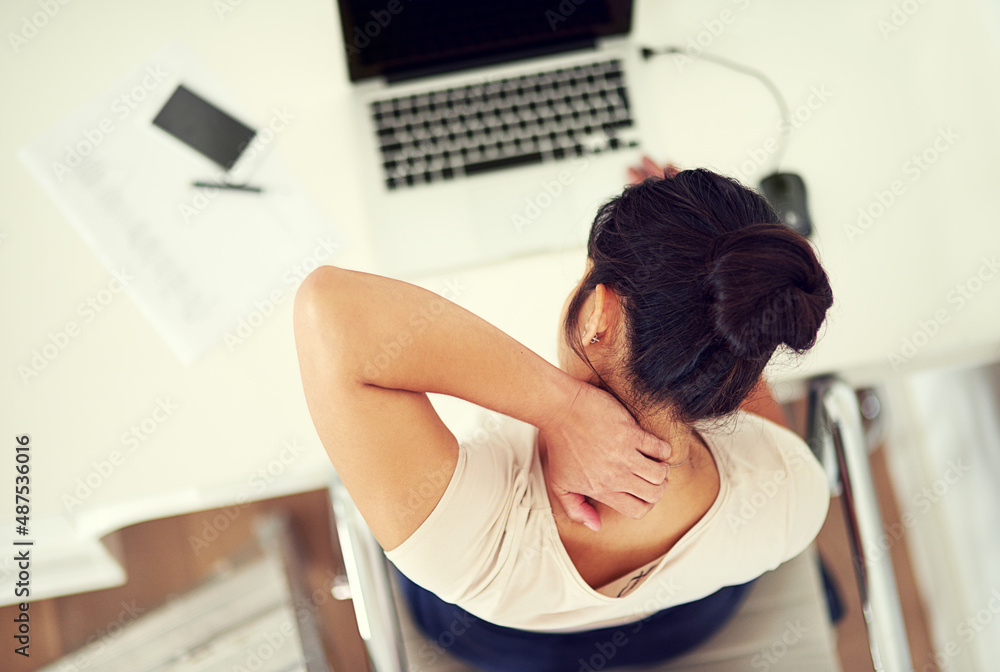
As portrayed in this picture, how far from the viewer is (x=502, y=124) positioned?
103 cm

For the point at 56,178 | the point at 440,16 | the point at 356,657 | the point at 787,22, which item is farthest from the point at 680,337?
the point at 356,657

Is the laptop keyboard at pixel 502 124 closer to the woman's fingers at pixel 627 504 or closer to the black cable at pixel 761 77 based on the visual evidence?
the black cable at pixel 761 77

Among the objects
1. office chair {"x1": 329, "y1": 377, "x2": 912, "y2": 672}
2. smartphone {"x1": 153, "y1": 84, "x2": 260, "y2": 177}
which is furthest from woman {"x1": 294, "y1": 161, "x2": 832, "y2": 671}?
smartphone {"x1": 153, "y1": 84, "x2": 260, "y2": 177}

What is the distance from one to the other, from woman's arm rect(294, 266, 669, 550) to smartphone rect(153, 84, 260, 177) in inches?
15.1

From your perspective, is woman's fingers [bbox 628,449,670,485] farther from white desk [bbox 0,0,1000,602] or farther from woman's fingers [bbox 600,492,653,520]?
white desk [bbox 0,0,1000,602]

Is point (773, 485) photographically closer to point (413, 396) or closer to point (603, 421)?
point (603, 421)

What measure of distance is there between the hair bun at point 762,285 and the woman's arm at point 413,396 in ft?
0.64

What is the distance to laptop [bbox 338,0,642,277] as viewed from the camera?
974mm

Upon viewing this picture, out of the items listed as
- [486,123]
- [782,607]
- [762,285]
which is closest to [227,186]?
[486,123]

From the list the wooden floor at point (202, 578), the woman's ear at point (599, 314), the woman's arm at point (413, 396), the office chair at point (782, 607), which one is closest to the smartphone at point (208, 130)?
the woman's arm at point (413, 396)

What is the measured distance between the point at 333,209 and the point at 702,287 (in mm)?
607

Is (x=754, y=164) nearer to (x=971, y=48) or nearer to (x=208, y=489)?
(x=971, y=48)

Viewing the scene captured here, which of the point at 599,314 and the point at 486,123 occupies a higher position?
the point at 486,123

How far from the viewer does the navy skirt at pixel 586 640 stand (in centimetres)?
94
